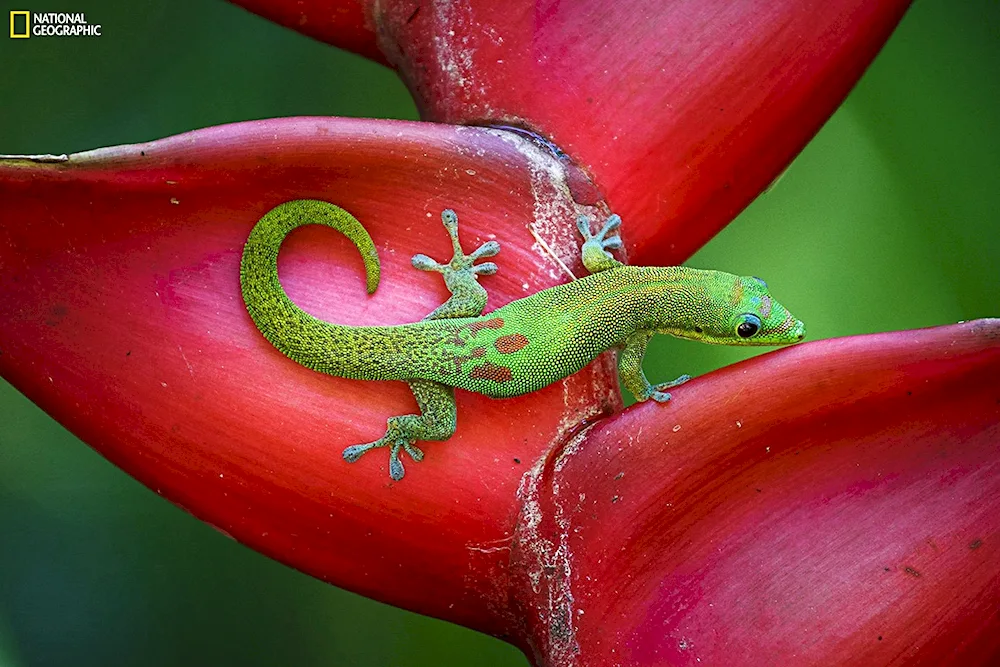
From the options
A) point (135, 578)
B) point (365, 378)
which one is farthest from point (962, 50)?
point (135, 578)

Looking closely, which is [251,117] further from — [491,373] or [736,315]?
[736,315]

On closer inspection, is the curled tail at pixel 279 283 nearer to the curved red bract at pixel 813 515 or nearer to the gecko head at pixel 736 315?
the curved red bract at pixel 813 515

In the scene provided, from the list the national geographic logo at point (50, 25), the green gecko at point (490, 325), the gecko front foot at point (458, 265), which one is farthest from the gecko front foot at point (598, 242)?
the national geographic logo at point (50, 25)

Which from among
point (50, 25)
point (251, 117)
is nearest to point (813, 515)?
point (251, 117)

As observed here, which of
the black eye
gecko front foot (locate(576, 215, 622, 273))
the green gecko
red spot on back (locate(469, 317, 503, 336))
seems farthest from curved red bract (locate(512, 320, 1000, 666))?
the black eye

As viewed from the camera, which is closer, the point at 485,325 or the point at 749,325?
the point at 485,325

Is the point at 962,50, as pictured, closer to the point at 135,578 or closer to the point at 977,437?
the point at 977,437
